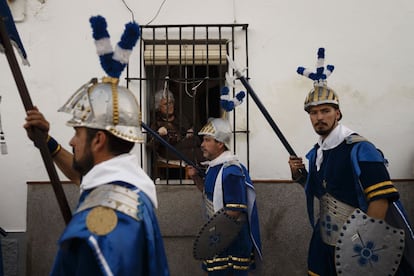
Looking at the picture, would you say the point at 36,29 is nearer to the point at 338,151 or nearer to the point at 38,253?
the point at 38,253

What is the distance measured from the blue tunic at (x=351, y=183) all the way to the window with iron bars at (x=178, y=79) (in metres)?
1.63

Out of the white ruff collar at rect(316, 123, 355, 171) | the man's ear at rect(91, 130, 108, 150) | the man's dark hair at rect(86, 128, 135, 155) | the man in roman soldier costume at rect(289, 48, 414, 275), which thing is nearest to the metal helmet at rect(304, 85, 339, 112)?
the man in roman soldier costume at rect(289, 48, 414, 275)

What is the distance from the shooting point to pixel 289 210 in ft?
16.8

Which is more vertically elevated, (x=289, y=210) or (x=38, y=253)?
(x=289, y=210)

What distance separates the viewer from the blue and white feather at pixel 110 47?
7.56 ft

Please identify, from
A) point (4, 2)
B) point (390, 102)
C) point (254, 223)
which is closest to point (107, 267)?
point (4, 2)

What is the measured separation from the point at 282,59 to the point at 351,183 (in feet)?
7.03

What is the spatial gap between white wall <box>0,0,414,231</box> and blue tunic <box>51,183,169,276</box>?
3.25 m

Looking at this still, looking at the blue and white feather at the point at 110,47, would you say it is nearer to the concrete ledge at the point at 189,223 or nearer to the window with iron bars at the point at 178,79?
the window with iron bars at the point at 178,79

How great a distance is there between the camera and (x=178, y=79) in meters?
5.23

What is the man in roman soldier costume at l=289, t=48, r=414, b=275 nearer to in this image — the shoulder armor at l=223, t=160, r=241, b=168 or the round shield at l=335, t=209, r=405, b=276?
the round shield at l=335, t=209, r=405, b=276

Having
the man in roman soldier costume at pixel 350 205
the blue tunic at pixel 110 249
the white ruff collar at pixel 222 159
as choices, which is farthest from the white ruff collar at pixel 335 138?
the blue tunic at pixel 110 249

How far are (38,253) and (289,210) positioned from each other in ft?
9.10

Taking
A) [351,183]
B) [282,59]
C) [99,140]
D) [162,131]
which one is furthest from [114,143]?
[282,59]
